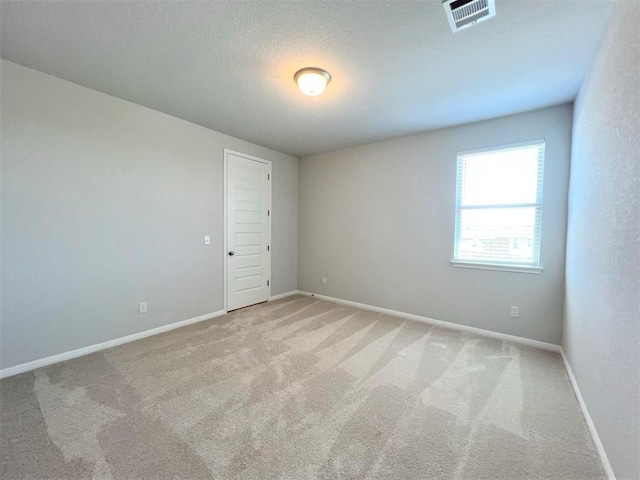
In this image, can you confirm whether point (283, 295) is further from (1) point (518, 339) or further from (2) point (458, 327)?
(1) point (518, 339)

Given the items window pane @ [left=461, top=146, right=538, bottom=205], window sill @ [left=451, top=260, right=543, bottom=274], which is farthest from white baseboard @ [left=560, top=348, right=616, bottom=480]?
window pane @ [left=461, top=146, right=538, bottom=205]

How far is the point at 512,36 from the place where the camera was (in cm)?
178

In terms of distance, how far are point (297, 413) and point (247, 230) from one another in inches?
114

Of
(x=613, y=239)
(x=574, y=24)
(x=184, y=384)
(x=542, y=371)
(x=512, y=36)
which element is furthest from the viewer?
(x=542, y=371)

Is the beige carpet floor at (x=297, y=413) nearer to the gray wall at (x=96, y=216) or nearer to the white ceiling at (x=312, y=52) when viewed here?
the gray wall at (x=96, y=216)

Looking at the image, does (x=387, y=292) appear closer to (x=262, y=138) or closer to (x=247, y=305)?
(x=247, y=305)

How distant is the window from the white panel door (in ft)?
9.58

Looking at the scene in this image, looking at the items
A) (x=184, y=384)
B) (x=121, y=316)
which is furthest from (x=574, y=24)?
(x=121, y=316)

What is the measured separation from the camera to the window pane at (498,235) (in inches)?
117

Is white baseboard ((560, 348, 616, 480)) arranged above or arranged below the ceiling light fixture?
below

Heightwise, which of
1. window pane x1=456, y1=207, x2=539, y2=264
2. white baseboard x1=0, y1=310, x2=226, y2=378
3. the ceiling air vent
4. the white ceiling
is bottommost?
white baseboard x1=0, y1=310, x2=226, y2=378

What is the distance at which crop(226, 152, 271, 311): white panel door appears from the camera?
393 centimetres

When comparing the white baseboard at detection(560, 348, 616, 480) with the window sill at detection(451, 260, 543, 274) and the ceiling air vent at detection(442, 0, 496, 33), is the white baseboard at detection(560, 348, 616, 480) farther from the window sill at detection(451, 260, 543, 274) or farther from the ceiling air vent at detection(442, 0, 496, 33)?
the ceiling air vent at detection(442, 0, 496, 33)

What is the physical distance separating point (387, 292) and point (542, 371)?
1924 millimetres
